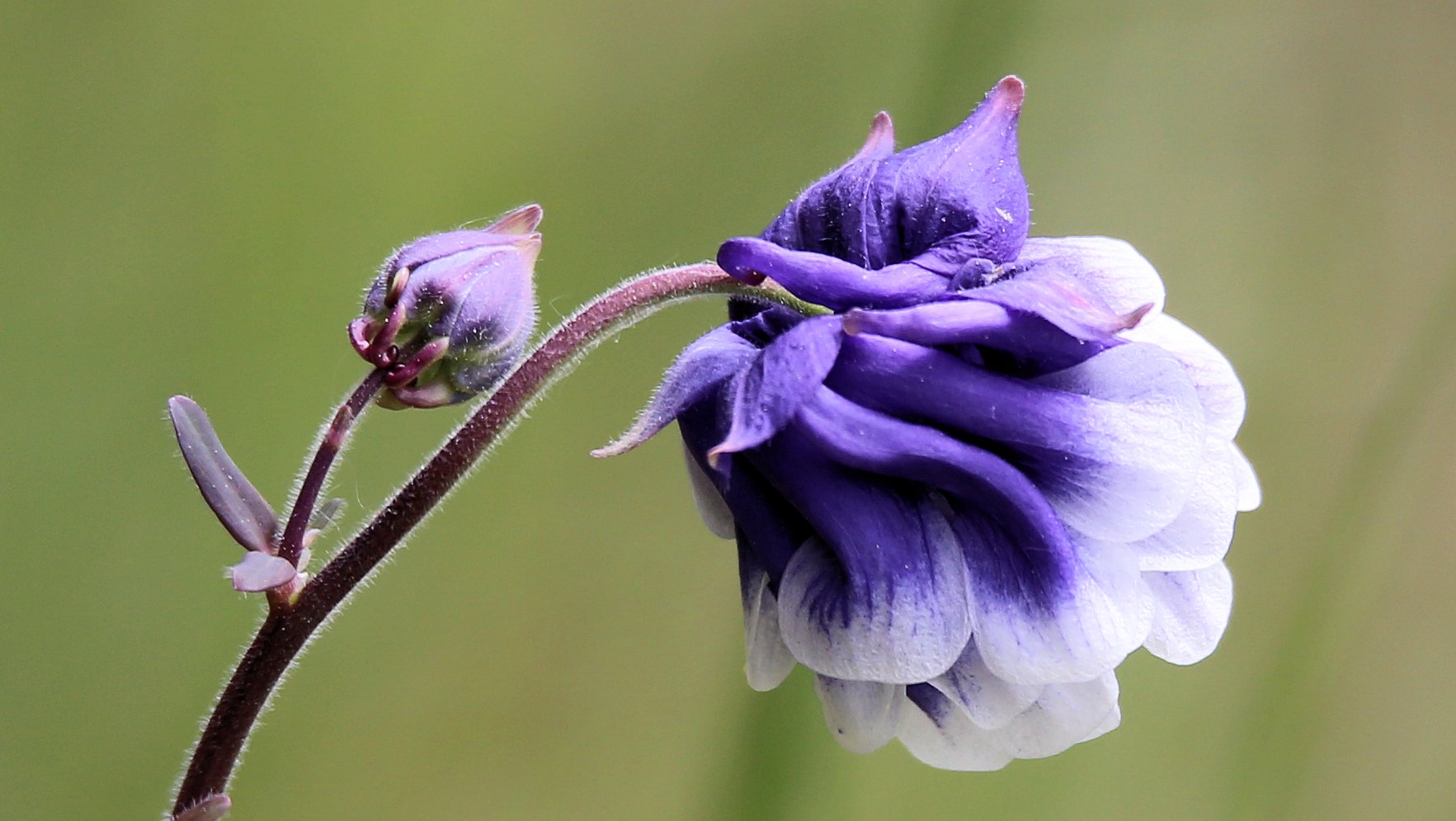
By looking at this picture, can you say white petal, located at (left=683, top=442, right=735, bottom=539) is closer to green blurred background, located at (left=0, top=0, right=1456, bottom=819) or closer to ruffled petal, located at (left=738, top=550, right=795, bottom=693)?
ruffled petal, located at (left=738, top=550, right=795, bottom=693)

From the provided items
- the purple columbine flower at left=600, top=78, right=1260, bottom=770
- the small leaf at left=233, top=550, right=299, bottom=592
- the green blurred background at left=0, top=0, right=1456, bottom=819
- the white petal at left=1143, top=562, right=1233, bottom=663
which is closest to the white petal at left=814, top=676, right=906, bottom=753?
the purple columbine flower at left=600, top=78, right=1260, bottom=770

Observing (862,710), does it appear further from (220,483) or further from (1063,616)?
(220,483)

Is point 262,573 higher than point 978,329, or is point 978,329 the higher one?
point 978,329

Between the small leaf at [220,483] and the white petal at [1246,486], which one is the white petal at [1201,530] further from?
the small leaf at [220,483]

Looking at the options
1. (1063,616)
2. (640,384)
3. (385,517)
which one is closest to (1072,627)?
(1063,616)

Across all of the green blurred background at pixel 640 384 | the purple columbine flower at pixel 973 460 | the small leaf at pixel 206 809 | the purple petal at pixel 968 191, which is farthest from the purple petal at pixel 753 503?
the green blurred background at pixel 640 384

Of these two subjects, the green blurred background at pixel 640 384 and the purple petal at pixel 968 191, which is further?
the green blurred background at pixel 640 384
